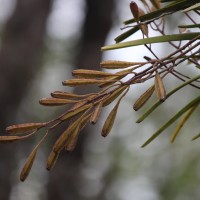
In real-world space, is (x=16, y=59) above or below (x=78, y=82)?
below

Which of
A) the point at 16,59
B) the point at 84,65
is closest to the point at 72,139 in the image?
the point at 16,59

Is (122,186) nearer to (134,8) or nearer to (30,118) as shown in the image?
(30,118)

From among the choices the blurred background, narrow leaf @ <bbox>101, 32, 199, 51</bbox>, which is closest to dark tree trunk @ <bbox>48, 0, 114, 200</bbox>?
the blurred background

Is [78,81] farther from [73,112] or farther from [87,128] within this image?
[87,128]

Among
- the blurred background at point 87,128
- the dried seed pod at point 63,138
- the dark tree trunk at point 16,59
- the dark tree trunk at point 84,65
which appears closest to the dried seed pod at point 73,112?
the dried seed pod at point 63,138

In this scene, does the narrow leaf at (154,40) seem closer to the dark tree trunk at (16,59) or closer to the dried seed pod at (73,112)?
the dried seed pod at (73,112)

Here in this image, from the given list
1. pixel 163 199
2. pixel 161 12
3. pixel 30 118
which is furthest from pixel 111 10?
pixel 163 199

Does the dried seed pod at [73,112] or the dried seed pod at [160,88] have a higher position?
the dried seed pod at [160,88]
